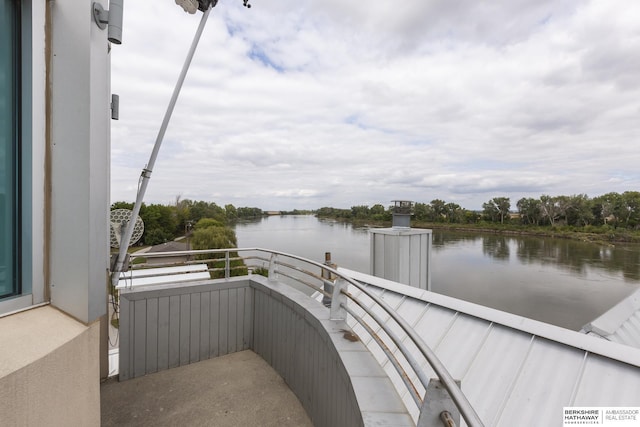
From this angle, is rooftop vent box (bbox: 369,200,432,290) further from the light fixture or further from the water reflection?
the water reflection

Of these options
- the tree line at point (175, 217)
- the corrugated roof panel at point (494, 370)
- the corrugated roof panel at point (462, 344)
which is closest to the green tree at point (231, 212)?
the tree line at point (175, 217)

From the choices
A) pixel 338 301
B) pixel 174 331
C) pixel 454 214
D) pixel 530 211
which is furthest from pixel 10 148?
pixel 530 211

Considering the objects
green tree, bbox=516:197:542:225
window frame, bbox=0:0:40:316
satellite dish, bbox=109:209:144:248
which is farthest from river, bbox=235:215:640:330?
window frame, bbox=0:0:40:316

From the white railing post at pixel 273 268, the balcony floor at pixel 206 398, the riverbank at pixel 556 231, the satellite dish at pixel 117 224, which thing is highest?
the satellite dish at pixel 117 224

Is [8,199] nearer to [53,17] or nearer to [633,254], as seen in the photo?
[53,17]

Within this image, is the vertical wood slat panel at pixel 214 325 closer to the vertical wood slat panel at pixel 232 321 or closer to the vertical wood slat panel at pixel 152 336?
the vertical wood slat panel at pixel 232 321

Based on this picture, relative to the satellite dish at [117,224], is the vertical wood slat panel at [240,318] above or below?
below

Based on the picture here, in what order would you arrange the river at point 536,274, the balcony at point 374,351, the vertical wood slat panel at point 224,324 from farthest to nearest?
the river at point 536,274 → the vertical wood slat panel at point 224,324 → the balcony at point 374,351

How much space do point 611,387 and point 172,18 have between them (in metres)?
4.71

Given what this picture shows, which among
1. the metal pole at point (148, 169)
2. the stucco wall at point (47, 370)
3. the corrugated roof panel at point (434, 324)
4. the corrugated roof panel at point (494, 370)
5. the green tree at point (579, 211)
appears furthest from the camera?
the green tree at point (579, 211)

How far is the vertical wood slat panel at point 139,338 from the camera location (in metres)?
3.94

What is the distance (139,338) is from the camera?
3.96 metres

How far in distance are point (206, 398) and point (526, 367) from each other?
3385mm

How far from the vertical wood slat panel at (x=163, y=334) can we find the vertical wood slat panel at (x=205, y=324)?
0.45m
